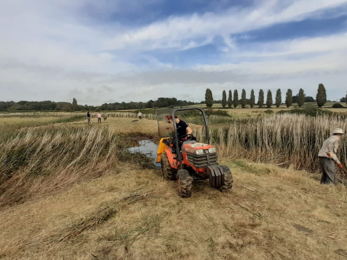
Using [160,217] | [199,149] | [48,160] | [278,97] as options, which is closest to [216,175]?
[199,149]

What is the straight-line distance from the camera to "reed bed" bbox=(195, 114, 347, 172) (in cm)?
880

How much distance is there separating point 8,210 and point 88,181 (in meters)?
2.23

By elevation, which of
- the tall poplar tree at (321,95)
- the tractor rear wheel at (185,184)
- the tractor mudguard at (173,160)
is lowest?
the tractor rear wheel at (185,184)

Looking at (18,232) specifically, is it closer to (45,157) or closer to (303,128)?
(45,157)

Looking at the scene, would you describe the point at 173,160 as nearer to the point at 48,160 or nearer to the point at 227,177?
the point at 227,177

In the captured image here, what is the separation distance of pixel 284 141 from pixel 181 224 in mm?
7885

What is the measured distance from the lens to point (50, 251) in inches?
122

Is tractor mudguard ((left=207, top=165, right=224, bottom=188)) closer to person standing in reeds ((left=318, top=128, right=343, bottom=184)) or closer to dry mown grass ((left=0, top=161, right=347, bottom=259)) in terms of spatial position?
dry mown grass ((left=0, top=161, right=347, bottom=259))

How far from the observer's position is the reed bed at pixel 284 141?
880 cm

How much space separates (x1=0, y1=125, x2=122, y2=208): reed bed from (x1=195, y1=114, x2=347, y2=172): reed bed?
17.9ft

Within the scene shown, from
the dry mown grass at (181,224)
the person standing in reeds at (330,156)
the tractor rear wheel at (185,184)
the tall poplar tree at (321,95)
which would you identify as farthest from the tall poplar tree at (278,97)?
the tractor rear wheel at (185,184)

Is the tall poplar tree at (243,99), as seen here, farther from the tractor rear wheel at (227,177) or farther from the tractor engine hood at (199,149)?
the tractor engine hood at (199,149)

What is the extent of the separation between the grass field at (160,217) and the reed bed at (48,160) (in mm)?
47

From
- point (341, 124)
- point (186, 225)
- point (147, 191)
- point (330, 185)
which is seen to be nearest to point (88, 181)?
point (147, 191)
